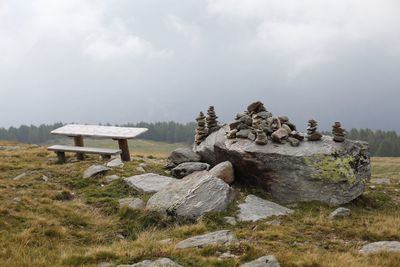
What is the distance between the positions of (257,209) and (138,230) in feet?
14.4

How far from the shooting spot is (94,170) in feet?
68.0

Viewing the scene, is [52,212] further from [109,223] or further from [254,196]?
[254,196]

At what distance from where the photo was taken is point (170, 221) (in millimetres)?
14289

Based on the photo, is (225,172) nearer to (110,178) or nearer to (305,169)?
(305,169)

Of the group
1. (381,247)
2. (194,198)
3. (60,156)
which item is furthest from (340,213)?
(60,156)

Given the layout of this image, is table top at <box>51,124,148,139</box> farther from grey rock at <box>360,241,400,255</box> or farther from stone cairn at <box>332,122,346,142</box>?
grey rock at <box>360,241,400,255</box>

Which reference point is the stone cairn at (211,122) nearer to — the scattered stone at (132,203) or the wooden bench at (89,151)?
the wooden bench at (89,151)

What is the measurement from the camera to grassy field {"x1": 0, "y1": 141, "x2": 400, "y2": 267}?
10047 millimetres

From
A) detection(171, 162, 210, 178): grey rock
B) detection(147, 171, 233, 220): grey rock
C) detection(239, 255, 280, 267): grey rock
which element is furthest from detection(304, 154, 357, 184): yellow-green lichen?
detection(239, 255, 280, 267): grey rock

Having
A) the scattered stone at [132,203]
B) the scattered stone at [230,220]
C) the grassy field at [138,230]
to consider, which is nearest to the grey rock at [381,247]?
the grassy field at [138,230]

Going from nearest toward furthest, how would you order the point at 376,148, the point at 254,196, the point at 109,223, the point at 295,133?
1. the point at 109,223
2. the point at 254,196
3. the point at 295,133
4. the point at 376,148

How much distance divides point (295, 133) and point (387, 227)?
20.7ft

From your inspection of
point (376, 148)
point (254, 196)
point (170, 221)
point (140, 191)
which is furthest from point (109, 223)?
point (376, 148)

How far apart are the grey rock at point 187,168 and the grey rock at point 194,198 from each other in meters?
3.52
